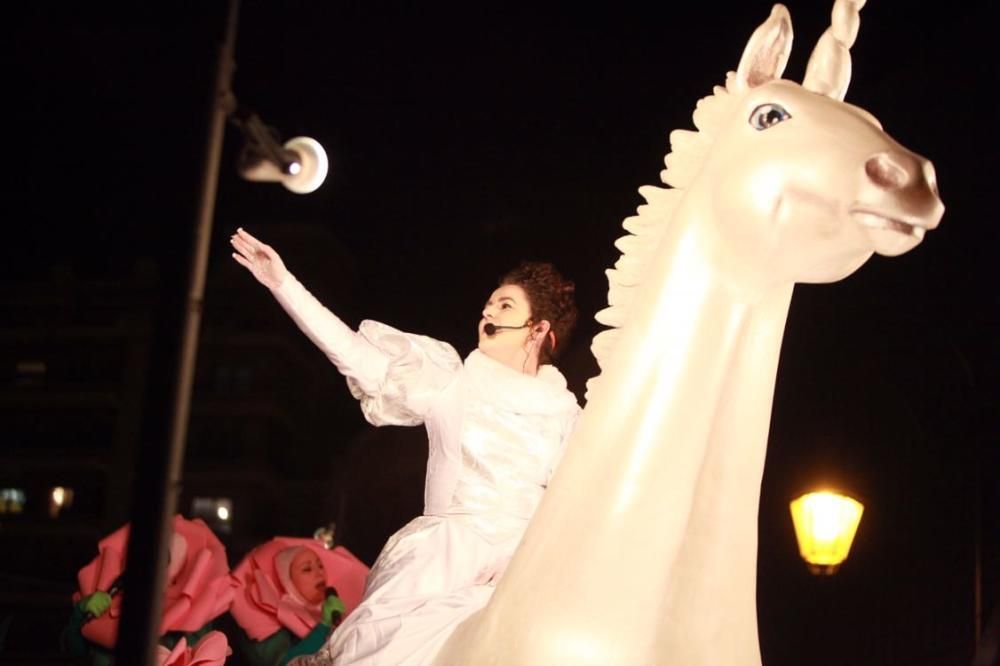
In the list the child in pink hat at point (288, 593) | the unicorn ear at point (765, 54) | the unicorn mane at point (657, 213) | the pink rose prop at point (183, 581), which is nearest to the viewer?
the unicorn ear at point (765, 54)

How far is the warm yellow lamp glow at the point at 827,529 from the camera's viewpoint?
565 centimetres

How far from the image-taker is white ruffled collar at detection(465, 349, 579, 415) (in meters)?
3.39

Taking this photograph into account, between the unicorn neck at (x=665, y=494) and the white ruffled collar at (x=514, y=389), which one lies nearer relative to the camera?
the unicorn neck at (x=665, y=494)

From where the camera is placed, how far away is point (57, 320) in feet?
99.1

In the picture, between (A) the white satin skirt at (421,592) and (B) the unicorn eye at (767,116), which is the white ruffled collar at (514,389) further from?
(B) the unicorn eye at (767,116)

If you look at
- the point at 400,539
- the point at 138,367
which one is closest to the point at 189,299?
the point at 400,539

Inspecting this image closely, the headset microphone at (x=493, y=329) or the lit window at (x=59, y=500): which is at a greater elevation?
the headset microphone at (x=493, y=329)

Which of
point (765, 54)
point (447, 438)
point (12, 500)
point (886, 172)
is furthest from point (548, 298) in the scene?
point (12, 500)

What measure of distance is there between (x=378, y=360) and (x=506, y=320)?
0.44 m

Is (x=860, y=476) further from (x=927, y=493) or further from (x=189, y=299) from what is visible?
(x=189, y=299)

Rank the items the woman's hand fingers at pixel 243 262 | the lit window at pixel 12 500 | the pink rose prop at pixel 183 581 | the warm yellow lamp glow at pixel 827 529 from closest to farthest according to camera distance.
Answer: the woman's hand fingers at pixel 243 262 < the pink rose prop at pixel 183 581 < the warm yellow lamp glow at pixel 827 529 < the lit window at pixel 12 500

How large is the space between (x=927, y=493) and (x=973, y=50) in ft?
7.38

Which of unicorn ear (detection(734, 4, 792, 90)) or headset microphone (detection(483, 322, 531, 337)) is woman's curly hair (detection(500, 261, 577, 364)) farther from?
unicorn ear (detection(734, 4, 792, 90))

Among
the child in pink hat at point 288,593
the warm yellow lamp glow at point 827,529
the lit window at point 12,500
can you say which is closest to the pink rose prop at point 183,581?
the child in pink hat at point 288,593
